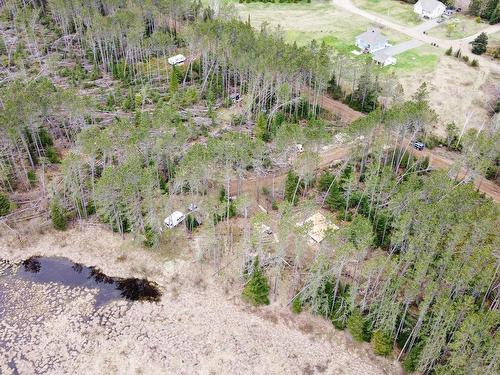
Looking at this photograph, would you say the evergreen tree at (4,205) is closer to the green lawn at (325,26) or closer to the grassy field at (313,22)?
the green lawn at (325,26)

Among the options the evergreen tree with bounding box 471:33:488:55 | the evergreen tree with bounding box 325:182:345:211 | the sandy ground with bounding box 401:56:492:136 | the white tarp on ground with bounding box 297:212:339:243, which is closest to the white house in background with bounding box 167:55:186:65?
the sandy ground with bounding box 401:56:492:136

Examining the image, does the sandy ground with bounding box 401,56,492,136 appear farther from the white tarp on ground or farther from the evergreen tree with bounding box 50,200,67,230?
the evergreen tree with bounding box 50,200,67,230

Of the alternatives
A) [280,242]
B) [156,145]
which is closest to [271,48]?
[156,145]

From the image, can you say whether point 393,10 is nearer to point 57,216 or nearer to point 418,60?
point 418,60

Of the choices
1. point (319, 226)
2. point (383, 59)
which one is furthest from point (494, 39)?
point (319, 226)

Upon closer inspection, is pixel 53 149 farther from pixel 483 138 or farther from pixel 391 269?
pixel 483 138

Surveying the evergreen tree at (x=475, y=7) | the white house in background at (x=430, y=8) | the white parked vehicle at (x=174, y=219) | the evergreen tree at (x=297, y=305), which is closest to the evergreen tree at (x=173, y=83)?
the white parked vehicle at (x=174, y=219)

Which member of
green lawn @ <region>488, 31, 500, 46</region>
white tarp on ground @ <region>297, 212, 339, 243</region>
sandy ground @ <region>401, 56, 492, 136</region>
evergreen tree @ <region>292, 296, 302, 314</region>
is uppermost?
green lawn @ <region>488, 31, 500, 46</region>
